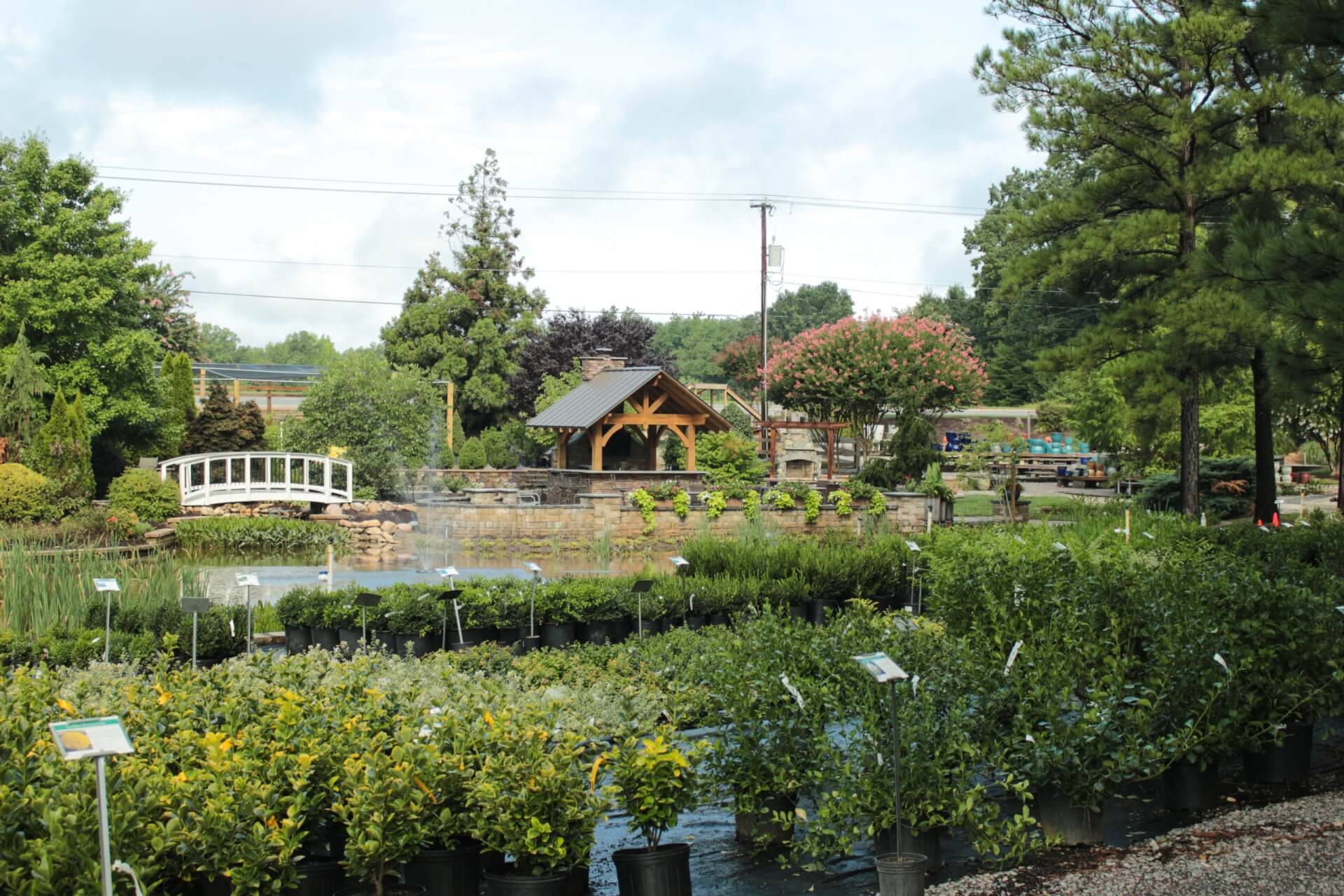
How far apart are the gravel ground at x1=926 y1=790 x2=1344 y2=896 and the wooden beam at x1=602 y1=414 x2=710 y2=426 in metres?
17.0

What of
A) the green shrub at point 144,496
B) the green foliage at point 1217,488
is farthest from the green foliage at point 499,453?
the green foliage at point 1217,488

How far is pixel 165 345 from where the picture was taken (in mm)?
35062

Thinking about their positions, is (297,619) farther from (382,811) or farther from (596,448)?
(596,448)

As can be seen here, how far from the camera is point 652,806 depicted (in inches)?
153

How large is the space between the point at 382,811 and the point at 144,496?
54.4 feet

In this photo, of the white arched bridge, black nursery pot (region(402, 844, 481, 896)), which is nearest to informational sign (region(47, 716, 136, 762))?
black nursery pot (region(402, 844, 481, 896))

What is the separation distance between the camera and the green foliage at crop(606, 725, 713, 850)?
3861 millimetres

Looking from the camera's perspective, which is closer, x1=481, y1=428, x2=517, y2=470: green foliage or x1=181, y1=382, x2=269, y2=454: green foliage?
x1=181, y1=382, x2=269, y2=454: green foliage

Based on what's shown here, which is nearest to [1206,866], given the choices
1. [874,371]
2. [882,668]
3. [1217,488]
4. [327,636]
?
[882,668]

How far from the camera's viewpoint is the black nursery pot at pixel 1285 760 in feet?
17.9

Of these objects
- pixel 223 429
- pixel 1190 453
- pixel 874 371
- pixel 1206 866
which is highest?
pixel 874 371

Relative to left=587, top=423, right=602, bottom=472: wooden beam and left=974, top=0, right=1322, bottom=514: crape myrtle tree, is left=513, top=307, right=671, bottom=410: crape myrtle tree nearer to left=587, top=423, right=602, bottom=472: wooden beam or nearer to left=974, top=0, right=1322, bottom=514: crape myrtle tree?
left=587, top=423, right=602, bottom=472: wooden beam

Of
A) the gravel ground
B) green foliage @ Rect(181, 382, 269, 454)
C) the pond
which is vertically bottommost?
the pond

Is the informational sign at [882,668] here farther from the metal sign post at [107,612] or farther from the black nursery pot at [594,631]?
the black nursery pot at [594,631]
